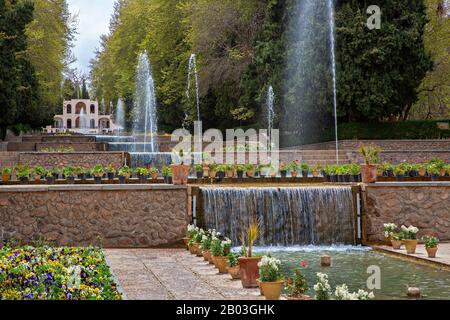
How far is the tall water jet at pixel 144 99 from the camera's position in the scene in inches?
1662

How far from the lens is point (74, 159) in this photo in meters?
24.4

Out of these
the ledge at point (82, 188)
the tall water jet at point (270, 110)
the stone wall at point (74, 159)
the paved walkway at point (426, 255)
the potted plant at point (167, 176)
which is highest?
the tall water jet at point (270, 110)

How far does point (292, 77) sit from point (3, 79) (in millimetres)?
11480

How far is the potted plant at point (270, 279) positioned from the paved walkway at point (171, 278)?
0.56 feet

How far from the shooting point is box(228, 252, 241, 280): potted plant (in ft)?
33.6

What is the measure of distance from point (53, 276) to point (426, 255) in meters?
7.55

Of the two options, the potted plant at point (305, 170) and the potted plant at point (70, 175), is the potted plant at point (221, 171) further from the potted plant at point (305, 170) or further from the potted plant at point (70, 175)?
the potted plant at point (70, 175)

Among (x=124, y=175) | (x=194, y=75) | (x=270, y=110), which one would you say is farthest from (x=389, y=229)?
(x=194, y=75)

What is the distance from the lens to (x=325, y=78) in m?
28.0

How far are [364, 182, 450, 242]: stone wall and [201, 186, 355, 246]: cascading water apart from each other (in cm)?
46

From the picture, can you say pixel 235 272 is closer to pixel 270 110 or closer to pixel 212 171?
pixel 212 171

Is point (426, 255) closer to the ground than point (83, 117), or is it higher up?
closer to the ground

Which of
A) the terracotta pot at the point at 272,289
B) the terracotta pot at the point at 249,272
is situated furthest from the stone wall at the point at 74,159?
the terracotta pot at the point at 272,289

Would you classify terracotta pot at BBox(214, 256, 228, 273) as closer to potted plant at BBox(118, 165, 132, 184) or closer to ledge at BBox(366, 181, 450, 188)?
ledge at BBox(366, 181, 450, 188)
